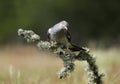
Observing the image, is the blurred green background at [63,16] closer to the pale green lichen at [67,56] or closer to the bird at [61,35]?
the bird at [61,35]

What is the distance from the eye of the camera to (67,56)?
4348 mm

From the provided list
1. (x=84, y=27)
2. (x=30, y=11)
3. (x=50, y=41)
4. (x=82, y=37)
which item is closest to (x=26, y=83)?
(x=50, y=41)

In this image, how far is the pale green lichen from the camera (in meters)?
4.25

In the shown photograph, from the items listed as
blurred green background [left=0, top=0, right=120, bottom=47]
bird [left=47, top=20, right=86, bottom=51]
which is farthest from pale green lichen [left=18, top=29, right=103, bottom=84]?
blurred green background [left=0, top=0, right=120, bottom=47]

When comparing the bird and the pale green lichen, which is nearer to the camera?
the pale green lichen

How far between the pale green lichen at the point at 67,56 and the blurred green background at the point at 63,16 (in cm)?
3045

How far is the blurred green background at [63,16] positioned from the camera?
3638 centimetres

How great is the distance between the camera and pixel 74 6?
3881 cm

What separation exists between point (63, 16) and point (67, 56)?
32.9 metres

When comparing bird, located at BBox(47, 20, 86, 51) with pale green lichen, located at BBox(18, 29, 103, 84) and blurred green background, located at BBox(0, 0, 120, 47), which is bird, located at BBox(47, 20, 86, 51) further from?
blurred green background, located at BBox(0, 0, 120, 47)

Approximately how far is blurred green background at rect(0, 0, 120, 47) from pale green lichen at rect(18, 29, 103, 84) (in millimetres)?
30447

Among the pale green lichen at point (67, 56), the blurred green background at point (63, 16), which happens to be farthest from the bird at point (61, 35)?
the blurred green background at point (63, 16)

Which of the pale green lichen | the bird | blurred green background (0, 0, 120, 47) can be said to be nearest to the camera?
the pale green lichen

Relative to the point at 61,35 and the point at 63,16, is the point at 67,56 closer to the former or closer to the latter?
the point at 61,35
